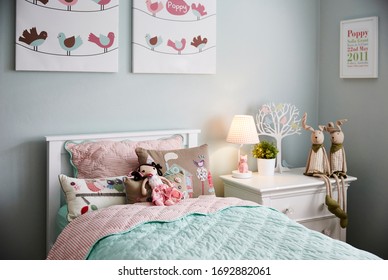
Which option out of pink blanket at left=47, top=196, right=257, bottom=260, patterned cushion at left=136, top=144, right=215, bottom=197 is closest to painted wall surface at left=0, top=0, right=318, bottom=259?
patterned cushion at left=136, top=144, right=215, bottom=197

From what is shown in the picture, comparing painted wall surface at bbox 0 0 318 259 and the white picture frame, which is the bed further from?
the white picture frame

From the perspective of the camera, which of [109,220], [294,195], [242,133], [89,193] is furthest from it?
[242,133]

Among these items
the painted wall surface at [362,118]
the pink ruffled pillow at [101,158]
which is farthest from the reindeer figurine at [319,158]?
the pink ruffled pillow at [101,158]

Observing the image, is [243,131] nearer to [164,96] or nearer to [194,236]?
[164,96]

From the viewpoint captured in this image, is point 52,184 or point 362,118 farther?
point 362,118

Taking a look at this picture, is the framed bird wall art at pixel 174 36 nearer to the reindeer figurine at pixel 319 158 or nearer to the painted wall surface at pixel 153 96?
the painted wall surface at pixel 153 96

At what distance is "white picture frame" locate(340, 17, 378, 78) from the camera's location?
3.58 meters

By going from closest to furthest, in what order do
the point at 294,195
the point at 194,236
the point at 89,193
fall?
the point at 194,236 → the point at 89,193 → the point at 294,195

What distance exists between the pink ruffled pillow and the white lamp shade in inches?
30.5

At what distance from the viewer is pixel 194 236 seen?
2.29 m

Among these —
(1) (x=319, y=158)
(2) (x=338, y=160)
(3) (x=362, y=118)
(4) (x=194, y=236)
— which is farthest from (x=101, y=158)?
(3) (x=362, y=118)

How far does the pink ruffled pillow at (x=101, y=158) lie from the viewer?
9.93ft

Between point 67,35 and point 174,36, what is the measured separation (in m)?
0.75

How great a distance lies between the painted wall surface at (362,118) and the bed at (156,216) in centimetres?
124
